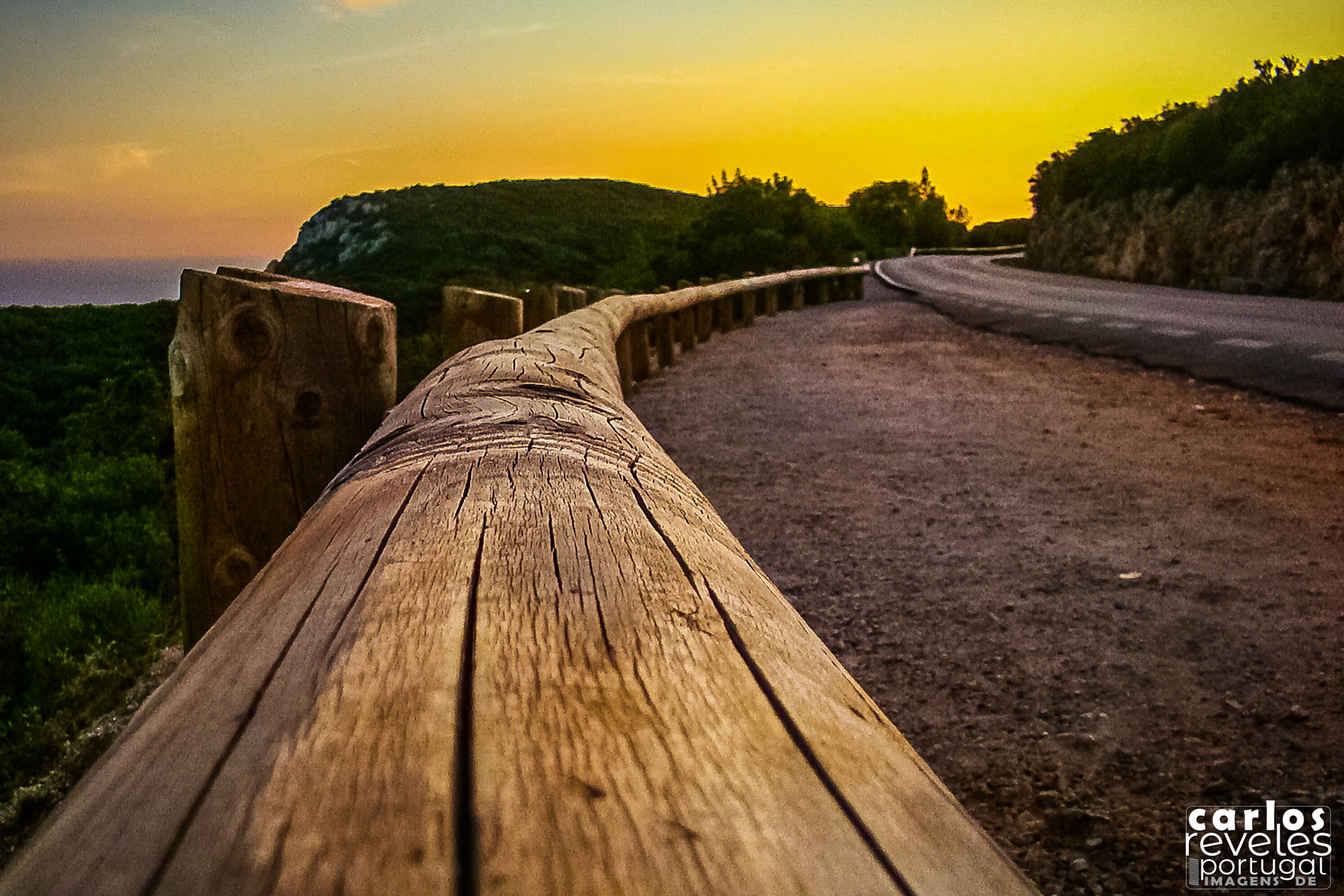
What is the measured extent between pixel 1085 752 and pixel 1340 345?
7.45 m

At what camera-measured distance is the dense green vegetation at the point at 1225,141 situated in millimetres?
18609

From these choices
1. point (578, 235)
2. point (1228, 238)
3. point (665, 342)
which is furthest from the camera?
point (578, 235)

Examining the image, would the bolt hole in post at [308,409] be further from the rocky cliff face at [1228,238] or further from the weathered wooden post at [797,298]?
the rocky cliff face at [1228,238]

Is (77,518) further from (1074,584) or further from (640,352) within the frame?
(1074,584)

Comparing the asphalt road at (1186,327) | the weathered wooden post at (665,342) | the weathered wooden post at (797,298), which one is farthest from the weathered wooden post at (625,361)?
the weathered wooden post at (797,298)

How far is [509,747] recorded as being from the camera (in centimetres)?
70

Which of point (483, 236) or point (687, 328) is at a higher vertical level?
point (483, 236)

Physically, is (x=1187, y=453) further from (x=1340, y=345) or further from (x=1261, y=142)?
(x=1261, y=142)

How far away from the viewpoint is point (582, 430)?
1.80 meters

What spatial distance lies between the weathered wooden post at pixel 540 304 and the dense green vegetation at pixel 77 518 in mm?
2188

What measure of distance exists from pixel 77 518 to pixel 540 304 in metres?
10.8

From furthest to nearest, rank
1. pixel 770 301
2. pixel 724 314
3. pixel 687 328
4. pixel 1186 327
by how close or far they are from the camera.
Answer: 1. pixel 770 301
2. pixel 724 314
3. pixel 687 328
4. pixel 1186 327

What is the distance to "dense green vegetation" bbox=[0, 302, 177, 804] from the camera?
7.01 m

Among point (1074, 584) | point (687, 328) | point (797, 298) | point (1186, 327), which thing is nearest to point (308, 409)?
point (1074, 584)
